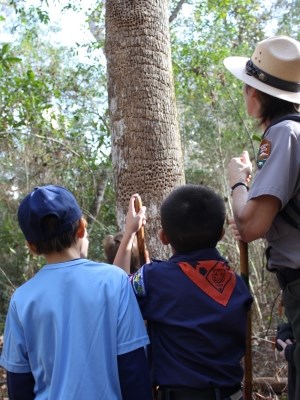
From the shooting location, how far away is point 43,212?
6.29ft

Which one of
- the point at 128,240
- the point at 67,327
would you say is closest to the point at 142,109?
the point at 128,240

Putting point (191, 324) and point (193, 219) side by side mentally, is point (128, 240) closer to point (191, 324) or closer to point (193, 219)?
point (193, 219)

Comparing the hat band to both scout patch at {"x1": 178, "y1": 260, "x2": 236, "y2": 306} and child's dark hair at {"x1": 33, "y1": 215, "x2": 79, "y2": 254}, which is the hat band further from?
child's dark hair at {"x1": 33, "y1": 215, "x2": 79, "y2": 254}

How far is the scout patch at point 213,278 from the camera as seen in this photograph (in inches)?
79.7

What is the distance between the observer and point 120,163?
319 centimetres

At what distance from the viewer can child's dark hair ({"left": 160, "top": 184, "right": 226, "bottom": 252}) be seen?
6.83ft

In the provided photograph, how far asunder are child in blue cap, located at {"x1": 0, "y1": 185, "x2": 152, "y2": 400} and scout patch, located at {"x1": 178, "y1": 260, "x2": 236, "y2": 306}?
0.82 feet

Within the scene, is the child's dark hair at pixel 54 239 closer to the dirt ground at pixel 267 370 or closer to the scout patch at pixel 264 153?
the scout patch at pixel 264 153

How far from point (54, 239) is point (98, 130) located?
6858 millimetres

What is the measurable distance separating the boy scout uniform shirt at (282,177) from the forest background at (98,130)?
3.81m

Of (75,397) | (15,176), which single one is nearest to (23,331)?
(75,397)

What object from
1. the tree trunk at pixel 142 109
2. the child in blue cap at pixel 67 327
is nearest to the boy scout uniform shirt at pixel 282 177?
the child in blue cap at pixel 67 327

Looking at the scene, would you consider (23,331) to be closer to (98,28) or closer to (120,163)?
(120,163)

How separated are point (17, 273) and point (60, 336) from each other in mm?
10025
